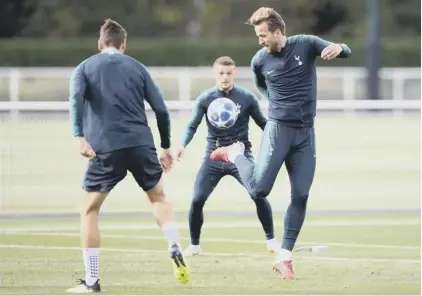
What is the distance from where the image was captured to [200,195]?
14.1 meters

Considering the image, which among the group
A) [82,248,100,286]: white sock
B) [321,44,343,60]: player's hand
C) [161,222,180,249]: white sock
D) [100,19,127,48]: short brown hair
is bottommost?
[82,248,100,286]: white sock

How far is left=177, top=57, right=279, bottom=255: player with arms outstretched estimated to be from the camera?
13977 mm

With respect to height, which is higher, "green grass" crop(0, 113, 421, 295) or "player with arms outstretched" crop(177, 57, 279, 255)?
"player with arms outstretched" crop(177, 57, 279, 255)

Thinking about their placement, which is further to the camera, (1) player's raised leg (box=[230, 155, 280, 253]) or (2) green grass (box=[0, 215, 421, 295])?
(1) player's raised leg (box=[230, 155, 280, 253])

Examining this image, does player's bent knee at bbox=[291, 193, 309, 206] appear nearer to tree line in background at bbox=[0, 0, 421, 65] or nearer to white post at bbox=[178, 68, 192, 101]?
white post at bbox=[178, 68, 192, 101]

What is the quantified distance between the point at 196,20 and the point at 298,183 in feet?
152

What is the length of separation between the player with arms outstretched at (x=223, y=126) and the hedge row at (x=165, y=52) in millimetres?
35382

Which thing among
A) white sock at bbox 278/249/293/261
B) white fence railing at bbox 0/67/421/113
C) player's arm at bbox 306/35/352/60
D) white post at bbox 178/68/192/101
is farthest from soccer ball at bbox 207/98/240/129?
white post at bbox 178/68/192/101

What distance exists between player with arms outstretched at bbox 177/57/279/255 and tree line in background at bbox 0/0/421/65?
123ft

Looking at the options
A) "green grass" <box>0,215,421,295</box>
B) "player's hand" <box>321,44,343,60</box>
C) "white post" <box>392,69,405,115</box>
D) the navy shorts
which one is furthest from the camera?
"white post" <box>392,69,405,115</box>

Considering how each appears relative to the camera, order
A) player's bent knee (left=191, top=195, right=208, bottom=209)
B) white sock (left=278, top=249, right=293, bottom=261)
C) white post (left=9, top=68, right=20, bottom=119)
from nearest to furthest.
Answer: white sock (left=278, top=249, right=293, bottom=261), player's bent knee (left=191, top=195, right=208, bottom=209), white post (left=9, top=68, right=20, bottom=119)

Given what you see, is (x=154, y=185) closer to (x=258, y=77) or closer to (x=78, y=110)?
(x=78, y=110)

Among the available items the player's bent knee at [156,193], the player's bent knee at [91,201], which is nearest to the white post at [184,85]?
the player's bent knee at [156,193]

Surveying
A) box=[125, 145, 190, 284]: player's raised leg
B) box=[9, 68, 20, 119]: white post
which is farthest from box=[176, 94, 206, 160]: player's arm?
box=[9, 68, 20, 119]: white post
